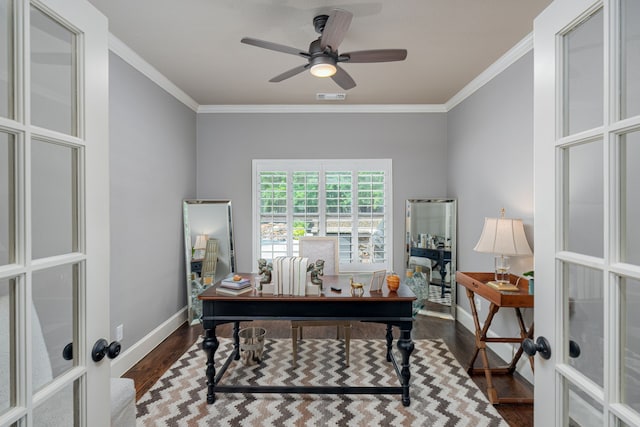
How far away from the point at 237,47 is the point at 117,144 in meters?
1.28

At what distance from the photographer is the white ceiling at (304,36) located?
7.34ft

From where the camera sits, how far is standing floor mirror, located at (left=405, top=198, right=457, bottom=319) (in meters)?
4.17

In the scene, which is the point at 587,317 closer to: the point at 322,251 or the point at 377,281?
the point at 377,281

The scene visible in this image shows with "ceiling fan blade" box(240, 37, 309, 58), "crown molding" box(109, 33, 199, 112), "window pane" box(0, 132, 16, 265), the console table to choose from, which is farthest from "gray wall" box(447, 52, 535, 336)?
"crown molding" box(109, 33, 199, 112)

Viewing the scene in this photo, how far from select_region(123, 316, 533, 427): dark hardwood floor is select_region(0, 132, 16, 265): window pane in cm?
213

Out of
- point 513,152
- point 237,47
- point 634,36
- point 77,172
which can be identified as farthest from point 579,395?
point 237,47

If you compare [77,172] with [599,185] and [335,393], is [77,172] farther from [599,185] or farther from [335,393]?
[335,393]

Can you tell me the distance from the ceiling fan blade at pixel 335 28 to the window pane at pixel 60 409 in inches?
76.0

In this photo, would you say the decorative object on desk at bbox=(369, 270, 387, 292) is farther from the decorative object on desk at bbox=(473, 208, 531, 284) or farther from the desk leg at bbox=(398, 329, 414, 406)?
the decorative object on desk at bbox=(473, 208, 531, 284)

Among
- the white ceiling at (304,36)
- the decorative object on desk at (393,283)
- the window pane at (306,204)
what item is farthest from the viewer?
the window pane at (306,204)

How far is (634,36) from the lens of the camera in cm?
79

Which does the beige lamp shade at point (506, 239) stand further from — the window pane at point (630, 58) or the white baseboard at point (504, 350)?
the window pane at point (630, 58)

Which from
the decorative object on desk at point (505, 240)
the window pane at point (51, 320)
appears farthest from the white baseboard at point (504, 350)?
the window pane at point (51, 320)

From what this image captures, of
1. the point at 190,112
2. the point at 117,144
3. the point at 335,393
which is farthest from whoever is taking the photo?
the point at 190,112
